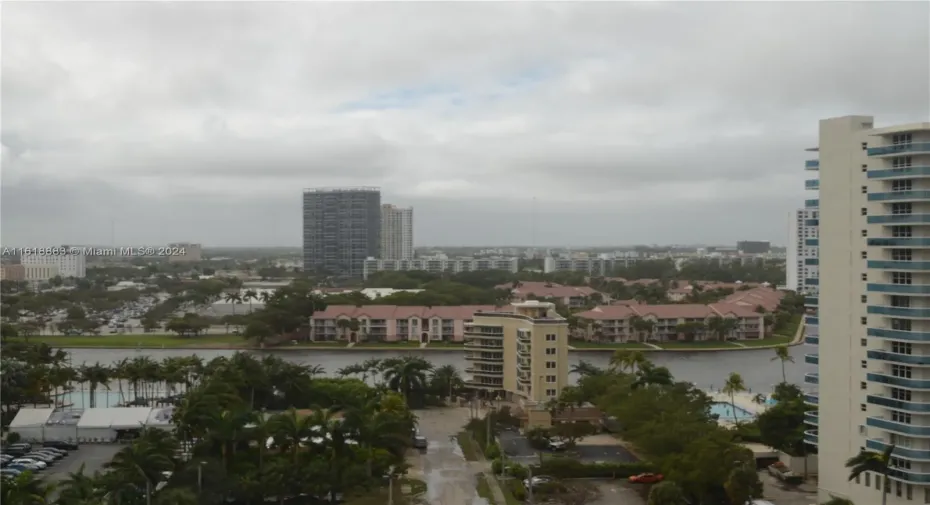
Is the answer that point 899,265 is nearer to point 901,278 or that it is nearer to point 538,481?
point 901,278

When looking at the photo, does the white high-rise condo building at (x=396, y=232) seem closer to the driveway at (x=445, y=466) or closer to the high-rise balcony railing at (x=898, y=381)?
the driveway at (x=445, y=466)

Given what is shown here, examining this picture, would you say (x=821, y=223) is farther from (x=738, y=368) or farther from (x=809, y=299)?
(x=738, y=368)

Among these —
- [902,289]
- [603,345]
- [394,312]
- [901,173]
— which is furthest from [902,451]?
[394,312]

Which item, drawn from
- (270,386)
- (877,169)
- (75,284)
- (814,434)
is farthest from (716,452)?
(75,284)

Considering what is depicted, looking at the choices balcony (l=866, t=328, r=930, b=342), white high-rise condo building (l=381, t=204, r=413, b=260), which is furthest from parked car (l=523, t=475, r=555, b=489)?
white high-rise condo building (l=381, t=204, r=413, b=260)

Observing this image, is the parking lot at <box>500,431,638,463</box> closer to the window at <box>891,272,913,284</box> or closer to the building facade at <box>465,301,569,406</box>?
the building facade at <box>465,301,569,406</box>

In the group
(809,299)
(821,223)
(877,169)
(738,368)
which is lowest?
→ (738,368)

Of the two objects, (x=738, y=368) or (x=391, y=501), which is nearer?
(x=391, y=501)

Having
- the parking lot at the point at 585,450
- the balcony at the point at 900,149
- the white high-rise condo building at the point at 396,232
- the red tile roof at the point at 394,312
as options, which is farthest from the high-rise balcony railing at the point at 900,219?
the white high-rise condo building at the point at 396,232
